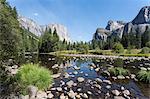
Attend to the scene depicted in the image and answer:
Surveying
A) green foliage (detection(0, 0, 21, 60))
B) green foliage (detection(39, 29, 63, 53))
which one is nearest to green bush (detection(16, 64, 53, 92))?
green foliage (detection(0, 0, 21, 60))

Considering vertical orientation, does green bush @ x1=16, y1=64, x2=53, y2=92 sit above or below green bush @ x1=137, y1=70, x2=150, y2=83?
above

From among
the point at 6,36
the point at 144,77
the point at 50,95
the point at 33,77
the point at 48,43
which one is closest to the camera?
the point at 6,36

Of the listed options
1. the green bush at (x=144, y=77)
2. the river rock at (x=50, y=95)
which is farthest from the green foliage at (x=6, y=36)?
the green bush at (x=144, y=77)

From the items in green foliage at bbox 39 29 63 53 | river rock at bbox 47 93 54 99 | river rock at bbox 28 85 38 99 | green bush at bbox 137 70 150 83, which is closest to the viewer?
river rock at bbox 28 85 38 99

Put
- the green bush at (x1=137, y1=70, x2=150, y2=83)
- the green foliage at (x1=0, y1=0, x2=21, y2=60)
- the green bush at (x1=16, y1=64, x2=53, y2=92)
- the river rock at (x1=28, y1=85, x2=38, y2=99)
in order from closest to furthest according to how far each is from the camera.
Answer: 1. the green foliage at (x1=0, y1=0, x2=21, y2=60)
2. the river rock at (x1=28, y1=85, x2=38, y2=99)
3. the green bush at (x1=16, y1=64, x2=53, y2=92)
4. the green bush at (x1=137, y1=70, x2=150, y2=83)

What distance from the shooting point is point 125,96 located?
72.9 feet

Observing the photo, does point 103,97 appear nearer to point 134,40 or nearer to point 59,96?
point 59,96

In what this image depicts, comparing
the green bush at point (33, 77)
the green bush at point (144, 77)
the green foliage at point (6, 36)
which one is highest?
the green foliage at point (6, 36)

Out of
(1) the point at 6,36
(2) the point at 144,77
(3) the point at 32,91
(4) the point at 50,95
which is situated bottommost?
(4) the point at 50,95

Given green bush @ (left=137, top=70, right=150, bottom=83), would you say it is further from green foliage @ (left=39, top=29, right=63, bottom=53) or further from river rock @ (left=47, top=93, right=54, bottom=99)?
green foliage @ (left=39, top=29, right=63, bottom=53)

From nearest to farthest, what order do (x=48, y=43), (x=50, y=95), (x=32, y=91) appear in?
(x=32, y=91)
(x=50, y=95)
(x=48, y=43)

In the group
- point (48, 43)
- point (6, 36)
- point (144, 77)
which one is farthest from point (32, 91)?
point (48, 43)

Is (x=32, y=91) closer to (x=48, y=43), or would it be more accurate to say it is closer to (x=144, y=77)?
(x=144, y=77)

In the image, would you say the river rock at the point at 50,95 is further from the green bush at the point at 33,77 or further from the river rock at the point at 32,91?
the river rock at the point at 32,91
